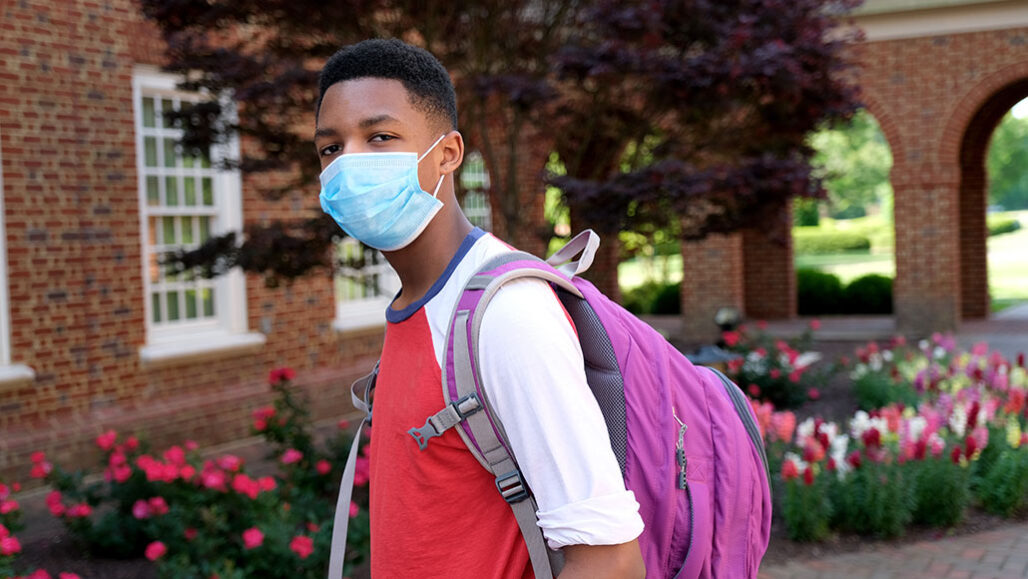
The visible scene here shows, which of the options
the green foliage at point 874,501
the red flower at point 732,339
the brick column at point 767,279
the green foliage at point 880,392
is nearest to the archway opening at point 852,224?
the brick column at point 767,279

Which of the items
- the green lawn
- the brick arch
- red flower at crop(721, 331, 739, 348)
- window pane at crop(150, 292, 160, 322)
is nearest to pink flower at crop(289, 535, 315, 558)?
window pane at crop(150, 292, 160, 322)

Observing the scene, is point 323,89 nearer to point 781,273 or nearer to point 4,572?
point 4,572

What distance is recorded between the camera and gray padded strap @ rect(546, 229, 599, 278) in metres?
1.79

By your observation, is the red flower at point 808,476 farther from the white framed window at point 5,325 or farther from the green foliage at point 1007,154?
the green foliage at point 1007,154

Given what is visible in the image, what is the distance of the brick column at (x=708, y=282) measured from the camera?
17578mm

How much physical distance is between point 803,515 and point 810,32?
136 inches

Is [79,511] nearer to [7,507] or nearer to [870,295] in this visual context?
[7,507]

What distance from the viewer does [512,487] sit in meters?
1.60

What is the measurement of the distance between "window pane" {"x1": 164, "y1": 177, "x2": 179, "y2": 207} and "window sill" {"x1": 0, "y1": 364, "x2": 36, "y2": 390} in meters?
2.23

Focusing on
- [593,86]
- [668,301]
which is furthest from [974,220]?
[593,86]

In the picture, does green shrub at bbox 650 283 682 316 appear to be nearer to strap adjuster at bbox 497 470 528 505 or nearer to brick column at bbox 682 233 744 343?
brick column at bbox 682 233 744 343

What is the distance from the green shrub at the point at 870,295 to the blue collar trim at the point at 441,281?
68.0 feet

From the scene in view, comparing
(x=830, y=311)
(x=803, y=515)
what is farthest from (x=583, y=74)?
(x=830, y=311)

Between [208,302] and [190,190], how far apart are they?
115 centimetres
